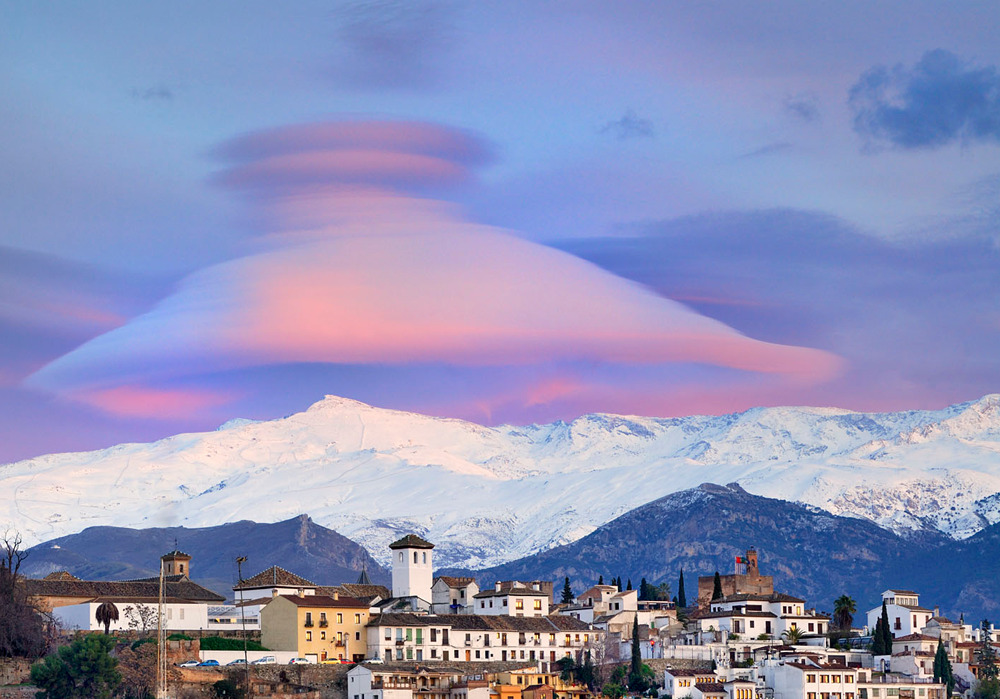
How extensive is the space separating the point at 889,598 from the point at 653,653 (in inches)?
1501

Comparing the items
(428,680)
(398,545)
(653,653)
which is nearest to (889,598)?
(653,653)

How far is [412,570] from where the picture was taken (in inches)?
5881

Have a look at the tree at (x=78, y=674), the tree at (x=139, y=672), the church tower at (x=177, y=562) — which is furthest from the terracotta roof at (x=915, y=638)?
the tree at (x=78, y=674)

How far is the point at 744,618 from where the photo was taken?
14500cm

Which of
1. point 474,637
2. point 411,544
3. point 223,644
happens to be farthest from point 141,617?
point 411,544

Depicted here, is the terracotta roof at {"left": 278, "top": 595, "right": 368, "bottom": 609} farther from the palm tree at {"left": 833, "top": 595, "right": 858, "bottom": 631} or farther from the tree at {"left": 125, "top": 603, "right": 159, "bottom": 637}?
the palm tree at {"left": 833, "top": 595, "right": 858, "bottom": 631}

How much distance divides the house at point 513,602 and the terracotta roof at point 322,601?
17.0 metres

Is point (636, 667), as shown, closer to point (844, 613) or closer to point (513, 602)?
point (513, 602)

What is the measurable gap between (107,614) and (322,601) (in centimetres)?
1673

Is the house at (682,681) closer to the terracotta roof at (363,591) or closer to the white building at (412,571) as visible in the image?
the white building at (412,571)

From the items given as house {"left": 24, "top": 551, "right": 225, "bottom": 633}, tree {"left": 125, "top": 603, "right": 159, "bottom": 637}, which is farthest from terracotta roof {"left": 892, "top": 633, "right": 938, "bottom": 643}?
tree {"left": 125, "top": 603, "right": 159, "bottom": 637}

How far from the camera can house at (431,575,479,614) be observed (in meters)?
150

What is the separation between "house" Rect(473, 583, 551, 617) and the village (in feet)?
0.47

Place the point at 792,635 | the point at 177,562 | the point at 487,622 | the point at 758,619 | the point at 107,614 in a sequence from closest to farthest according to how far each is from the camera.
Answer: the point at 107,614, the point at 487,622, the point at 792,635, the point at 758,619, the point at 177,562
